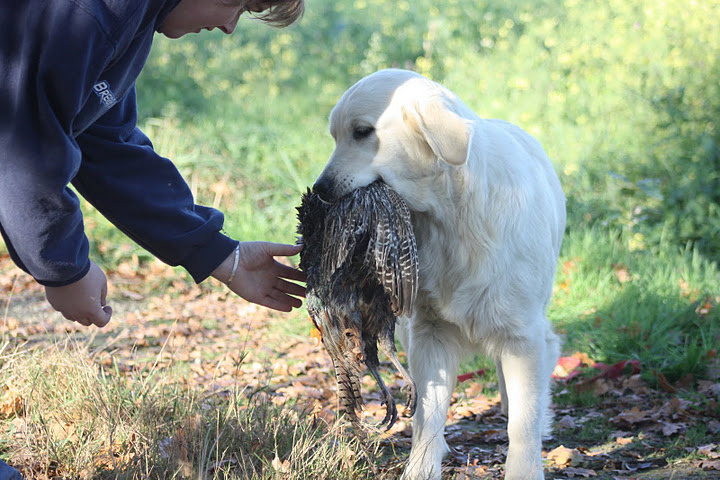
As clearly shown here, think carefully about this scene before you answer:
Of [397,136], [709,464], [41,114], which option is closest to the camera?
[41,114]

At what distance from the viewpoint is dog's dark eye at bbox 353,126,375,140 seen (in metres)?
2.93

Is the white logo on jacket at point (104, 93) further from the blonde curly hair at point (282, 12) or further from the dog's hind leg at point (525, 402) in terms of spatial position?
the dog's hind leg at point (525, 402)

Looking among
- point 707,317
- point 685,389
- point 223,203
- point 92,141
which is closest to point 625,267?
point 707,317

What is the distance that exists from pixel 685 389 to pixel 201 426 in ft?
8.93

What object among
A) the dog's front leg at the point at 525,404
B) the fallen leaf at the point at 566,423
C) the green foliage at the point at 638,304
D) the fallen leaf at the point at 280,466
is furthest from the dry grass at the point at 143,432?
the green foliage at the point at 638,304

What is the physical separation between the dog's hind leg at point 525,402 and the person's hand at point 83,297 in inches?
61.6

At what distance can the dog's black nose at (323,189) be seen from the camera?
9.20 feet

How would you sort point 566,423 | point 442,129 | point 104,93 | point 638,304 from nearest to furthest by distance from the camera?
point 104,93
point 442,129
point 566,423
point 638,304

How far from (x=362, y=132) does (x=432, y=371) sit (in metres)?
1.00

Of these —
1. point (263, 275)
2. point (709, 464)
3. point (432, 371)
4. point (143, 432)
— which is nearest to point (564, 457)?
point (709, 464)

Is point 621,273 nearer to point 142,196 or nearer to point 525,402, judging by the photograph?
point 525,402

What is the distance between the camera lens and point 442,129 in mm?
2756

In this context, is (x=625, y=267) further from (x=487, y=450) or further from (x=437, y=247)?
(x=437, y=247)

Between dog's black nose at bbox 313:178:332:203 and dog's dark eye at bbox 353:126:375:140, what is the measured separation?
0.25 meters
